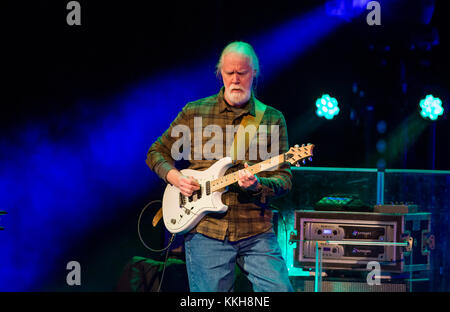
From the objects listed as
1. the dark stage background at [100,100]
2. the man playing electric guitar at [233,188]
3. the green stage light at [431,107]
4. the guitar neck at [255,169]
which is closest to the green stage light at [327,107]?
the dark stage background at [100,100]

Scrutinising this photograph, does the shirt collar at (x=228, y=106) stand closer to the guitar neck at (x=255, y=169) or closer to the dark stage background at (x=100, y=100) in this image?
the guitar neck at (x=255, y=169)

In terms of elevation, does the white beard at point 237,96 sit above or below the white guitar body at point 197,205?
above

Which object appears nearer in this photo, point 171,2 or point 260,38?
point 171,2

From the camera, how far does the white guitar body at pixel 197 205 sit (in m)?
3.56

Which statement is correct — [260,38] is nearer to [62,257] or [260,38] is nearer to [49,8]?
[49,8]

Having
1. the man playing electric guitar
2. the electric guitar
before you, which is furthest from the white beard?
the electric guitar

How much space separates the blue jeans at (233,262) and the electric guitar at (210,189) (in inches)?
6.3

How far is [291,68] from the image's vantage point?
21.0 ft

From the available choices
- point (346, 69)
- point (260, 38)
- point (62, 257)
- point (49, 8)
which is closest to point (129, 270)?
point (62, 257)

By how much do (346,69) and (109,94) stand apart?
3.08m

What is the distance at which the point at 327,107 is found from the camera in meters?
6.58

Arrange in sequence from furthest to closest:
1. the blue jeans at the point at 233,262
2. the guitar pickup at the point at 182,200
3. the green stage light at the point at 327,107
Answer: the green stage light at the point at 327,107
the guitar pickup at the point at 182,200
the blue jeans at the point at 233,262

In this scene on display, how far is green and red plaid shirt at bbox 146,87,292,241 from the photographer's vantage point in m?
3.48

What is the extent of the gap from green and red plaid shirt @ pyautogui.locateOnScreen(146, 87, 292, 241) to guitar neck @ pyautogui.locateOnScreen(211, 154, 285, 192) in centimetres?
5
